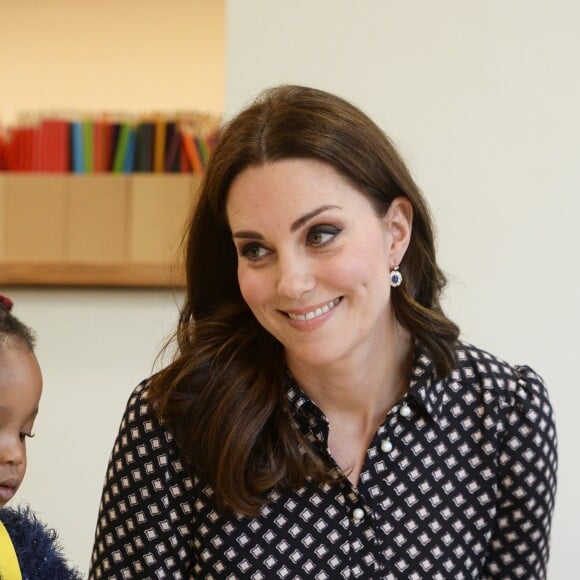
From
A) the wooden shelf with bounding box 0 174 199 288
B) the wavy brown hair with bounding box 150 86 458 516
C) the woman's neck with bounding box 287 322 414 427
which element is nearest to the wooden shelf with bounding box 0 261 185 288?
the wooden shelf with bounding box 0 174 199 288

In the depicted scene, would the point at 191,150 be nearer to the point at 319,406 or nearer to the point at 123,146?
the point at 123,146

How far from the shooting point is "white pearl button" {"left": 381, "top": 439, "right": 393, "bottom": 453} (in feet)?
5.37

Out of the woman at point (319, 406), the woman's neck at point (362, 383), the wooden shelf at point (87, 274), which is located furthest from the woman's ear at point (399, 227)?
the wooden shelf at point (87, 274)

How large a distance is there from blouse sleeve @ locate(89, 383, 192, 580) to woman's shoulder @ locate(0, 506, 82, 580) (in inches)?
4.8

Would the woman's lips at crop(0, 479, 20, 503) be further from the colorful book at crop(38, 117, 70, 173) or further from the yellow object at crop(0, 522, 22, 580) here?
the colorful book at crop(38, 117, 70, 173)

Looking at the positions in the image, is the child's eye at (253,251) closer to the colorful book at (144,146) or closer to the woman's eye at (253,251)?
the woman's eye at (253,251)

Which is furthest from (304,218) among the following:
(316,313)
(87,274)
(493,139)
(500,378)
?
(87,274)

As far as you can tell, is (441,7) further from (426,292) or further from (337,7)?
(426,292)

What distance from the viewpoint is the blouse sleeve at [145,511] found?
1600 mm

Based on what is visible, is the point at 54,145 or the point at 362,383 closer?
the point at 362,383

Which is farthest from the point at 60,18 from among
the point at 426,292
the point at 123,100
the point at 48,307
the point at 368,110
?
the point at 426,292

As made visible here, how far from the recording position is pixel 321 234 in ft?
4.95

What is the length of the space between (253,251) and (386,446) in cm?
36

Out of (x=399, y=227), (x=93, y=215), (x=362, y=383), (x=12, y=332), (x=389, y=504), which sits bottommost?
(x=93, y=215)
